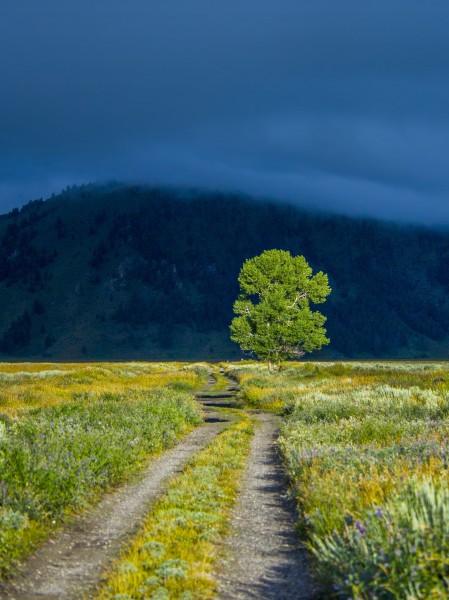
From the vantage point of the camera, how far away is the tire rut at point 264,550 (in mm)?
7172

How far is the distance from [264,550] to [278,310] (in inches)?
1814

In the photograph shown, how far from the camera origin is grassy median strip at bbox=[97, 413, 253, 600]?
22.9 ft

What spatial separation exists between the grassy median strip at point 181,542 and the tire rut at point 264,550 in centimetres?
23

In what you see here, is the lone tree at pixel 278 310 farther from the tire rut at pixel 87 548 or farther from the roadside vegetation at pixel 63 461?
the tire rut at pixel 87 548

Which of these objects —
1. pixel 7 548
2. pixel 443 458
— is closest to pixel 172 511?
pixel 7 548

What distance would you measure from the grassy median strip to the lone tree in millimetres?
40618

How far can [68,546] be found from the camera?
9.06 metres

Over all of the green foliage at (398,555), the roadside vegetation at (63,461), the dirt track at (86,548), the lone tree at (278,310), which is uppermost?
the lone tree at (278,310)

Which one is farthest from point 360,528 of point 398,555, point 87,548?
point 87,548

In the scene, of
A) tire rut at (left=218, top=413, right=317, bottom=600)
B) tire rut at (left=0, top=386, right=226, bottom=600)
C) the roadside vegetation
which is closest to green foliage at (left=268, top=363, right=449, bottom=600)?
tire rut at (left=218, top=413, right=317, bottom=600)

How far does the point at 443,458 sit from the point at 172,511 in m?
4.79

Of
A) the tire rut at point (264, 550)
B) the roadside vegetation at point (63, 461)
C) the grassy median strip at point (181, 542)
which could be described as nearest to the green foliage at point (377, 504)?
the tire rut at point (264, 550)

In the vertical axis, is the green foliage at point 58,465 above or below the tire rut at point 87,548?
above

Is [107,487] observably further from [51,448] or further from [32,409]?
[32,409]
